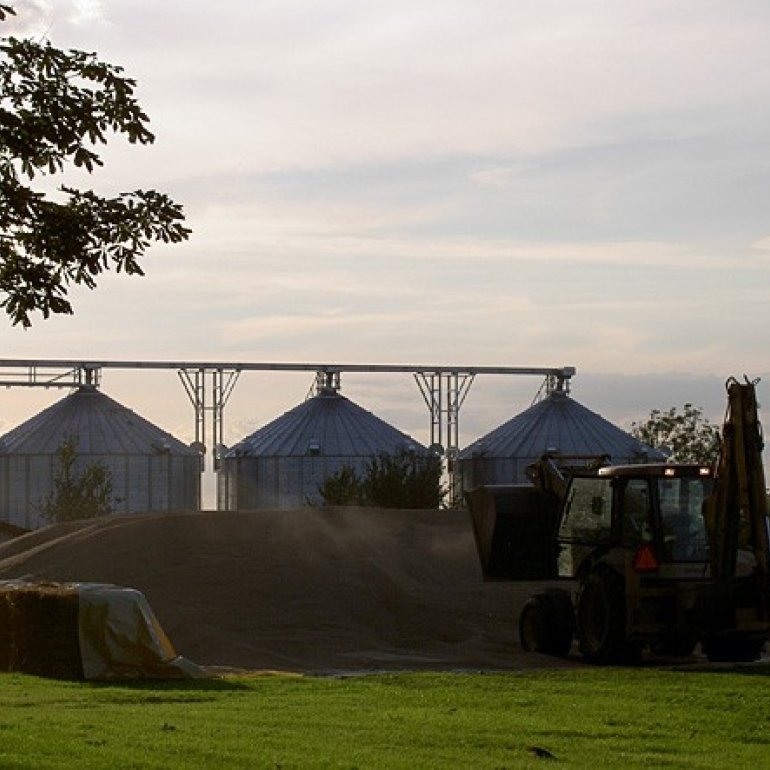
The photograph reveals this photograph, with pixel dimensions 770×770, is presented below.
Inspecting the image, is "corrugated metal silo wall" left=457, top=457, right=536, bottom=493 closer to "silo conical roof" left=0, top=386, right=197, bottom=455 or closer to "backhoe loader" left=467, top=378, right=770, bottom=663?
"silo conical roof" left=0, top=386, right=197, bottom=455

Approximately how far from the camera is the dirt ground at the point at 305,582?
30172 millimetres

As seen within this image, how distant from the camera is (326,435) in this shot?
86.8 metres

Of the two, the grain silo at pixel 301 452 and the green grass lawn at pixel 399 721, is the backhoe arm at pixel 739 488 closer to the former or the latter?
the green grass lawn at pixel 399 721

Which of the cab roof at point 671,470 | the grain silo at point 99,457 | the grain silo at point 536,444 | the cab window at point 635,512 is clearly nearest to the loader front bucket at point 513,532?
the cab window at point 635,512

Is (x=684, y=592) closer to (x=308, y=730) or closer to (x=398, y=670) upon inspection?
(x=398, y=670)

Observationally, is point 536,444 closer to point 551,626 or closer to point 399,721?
point 551,626

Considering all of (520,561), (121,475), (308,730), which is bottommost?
(308,730)

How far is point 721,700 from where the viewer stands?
Answer: 20.8 m

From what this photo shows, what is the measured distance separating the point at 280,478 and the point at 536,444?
12.1m

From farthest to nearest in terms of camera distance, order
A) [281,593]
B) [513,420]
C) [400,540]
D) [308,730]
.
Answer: [513,420], [400,540], [281,593], [308,730]

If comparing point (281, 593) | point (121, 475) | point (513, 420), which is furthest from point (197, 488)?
point (281, 593)

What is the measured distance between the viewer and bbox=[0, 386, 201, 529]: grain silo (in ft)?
273

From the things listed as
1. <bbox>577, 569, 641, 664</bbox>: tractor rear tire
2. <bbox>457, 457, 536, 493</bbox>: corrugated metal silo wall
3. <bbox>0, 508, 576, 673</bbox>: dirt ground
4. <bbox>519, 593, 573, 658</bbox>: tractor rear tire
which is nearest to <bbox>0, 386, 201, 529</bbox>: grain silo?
<bbox>457, 457, 536, 493</bbox>: corrugated metal silo wall

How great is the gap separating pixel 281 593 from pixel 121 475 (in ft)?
164
